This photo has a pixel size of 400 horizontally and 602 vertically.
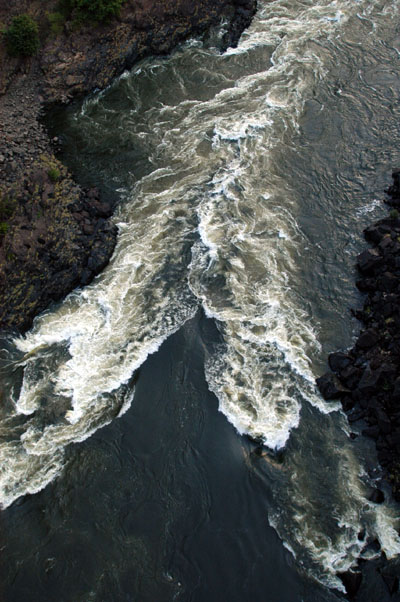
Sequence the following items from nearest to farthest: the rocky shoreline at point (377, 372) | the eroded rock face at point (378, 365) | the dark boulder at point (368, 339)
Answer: the rocky shoreline at point (377, 372), the eroded rock face at point (378, 365), the dark boulder at point (368, 339)

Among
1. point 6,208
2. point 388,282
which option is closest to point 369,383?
point 388,282

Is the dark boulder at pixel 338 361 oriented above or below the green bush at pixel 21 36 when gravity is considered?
below

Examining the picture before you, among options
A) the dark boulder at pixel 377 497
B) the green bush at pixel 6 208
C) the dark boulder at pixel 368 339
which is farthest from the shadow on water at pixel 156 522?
the green bush at pixel 6 208

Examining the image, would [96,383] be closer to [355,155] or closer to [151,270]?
[151,270]

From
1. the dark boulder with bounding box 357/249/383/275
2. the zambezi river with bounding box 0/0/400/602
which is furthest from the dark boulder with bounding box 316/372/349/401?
the dark boulder with bounding box 357/249/383/275

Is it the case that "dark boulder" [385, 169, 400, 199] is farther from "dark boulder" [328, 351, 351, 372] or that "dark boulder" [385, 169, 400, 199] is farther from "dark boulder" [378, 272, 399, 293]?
"dark boulder" [328, 351, 351, 372]

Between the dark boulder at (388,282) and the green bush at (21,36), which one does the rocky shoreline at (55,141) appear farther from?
the dark boulder at (388,282)

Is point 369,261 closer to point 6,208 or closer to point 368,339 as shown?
point 368,339
